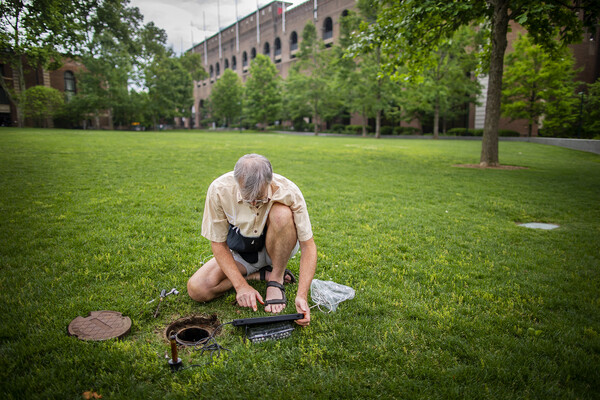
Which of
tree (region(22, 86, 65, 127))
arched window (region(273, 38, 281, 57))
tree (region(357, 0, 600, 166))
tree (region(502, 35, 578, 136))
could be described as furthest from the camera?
arched window (region(273, 38, 281, 57))

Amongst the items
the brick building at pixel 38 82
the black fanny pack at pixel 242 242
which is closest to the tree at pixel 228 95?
the brick building at pixel 38 82

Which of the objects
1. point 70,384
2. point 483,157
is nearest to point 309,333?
point 70,384

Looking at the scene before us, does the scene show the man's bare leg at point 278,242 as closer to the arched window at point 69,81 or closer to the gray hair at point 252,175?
the gray hair at point 252,175

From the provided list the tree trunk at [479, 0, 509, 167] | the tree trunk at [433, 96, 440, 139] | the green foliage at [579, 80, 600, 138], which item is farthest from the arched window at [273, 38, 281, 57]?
the tree trunk at [479, 0, 509, 167]

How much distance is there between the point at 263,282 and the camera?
3.43m

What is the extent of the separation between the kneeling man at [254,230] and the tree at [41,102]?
134ft

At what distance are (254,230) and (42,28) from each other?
7369mm

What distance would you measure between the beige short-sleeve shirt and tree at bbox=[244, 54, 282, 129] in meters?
44.6

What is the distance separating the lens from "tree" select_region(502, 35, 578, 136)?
2380 centimetres

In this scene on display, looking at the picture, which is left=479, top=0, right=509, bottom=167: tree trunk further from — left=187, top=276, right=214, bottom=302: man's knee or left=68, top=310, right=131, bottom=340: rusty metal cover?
left=68, top=310, right=131, bottom=340: rusty metal cover

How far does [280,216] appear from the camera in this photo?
2.82 meters

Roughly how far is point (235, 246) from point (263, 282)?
61cm

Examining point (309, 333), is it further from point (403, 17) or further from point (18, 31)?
point (403, 17)

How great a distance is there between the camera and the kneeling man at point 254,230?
2.55 meters
